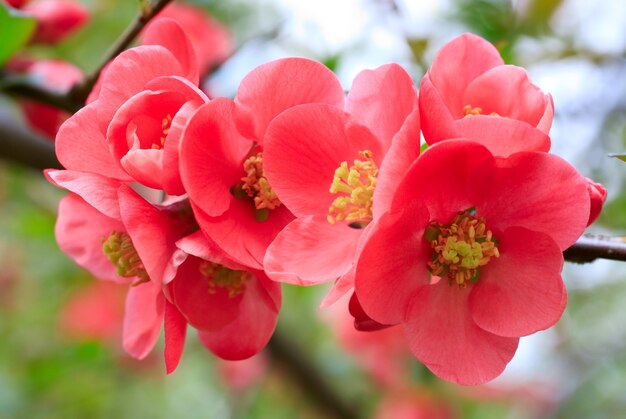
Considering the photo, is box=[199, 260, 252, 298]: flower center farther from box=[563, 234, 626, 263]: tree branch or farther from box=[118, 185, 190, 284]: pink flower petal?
box=[563, 234, 626, 263]: tree branch

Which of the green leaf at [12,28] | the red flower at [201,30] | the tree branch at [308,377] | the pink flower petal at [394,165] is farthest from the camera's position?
the tree branch at [308,377]

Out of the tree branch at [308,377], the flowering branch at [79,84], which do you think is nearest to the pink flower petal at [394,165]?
the flowering branch at [79,84]

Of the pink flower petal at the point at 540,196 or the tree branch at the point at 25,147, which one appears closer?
the pink flower petal at the point at 540,196

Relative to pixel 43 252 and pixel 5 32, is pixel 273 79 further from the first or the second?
pixel 43 252

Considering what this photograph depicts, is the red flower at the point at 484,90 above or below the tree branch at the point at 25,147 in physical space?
above

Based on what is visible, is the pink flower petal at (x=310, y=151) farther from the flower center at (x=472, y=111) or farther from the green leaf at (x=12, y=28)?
the green leaf at (x=12, y=28)

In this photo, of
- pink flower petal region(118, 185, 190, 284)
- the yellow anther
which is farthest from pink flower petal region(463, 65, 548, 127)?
pink flower petal region(118, 185, 190, 284)

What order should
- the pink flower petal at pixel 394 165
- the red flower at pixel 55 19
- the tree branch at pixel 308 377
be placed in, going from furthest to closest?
the tree branch at pixel 308 377
the red flower at pixel 55 19
the pink flower petal at pixel 394 165
